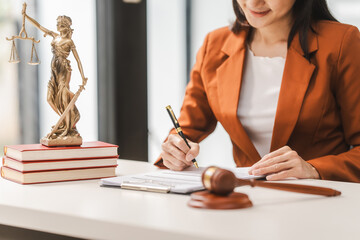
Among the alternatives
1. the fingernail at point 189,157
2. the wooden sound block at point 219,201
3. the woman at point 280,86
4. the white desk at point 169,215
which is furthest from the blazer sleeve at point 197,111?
the wooden sound block at point 219,201

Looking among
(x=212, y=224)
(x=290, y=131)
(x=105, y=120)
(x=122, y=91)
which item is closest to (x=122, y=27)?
(x=122, y=91)

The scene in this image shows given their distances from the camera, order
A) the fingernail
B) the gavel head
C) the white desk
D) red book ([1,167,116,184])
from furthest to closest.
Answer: the fingernail < red book ([1,167,116,184]) < the gavel head < the white desk

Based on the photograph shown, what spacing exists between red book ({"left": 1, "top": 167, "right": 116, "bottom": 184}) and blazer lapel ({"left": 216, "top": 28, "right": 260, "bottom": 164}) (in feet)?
2.14

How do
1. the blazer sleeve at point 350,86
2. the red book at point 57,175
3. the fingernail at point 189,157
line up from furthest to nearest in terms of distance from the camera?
the blazer sleeve at point 350,86
the fingernail at point 189,157
the red book at point 57,175

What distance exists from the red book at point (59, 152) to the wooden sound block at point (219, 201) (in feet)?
1.56

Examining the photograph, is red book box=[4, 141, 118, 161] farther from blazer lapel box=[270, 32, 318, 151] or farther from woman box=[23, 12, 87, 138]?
blazer lapel box=[270, 32, 318, 151]

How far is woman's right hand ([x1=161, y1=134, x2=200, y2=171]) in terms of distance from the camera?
58.0 inches

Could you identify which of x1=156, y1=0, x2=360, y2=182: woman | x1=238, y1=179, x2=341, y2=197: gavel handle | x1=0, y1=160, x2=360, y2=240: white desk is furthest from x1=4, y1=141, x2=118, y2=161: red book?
x1=238, y1=179, x2=341, y2=197: gavel handle

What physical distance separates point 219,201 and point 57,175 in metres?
0.56

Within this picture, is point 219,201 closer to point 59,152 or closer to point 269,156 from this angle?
point 269,156

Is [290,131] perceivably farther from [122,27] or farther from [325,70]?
[122,27]

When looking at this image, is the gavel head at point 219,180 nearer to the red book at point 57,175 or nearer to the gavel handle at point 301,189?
the gavel handle at point 301,189

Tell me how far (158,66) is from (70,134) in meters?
2.55

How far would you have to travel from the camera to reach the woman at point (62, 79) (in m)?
1.37
